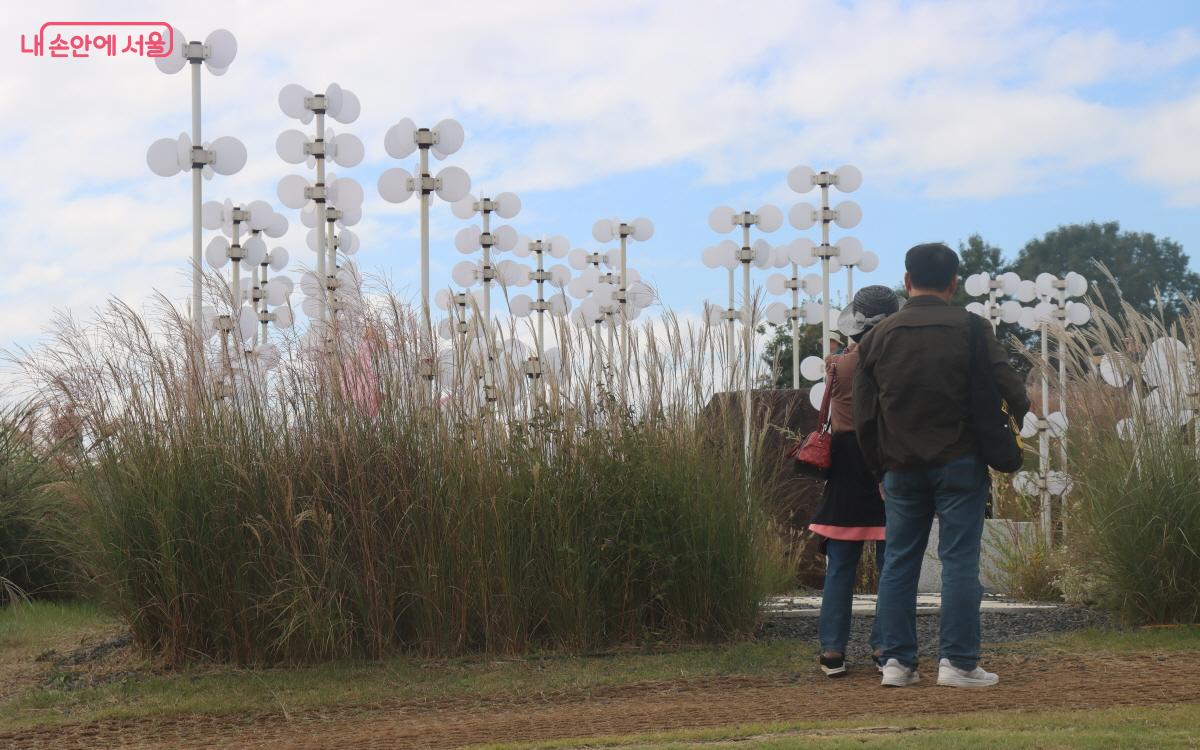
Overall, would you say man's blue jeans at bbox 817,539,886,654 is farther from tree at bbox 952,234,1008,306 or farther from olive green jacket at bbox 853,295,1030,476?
tree at bbox 952,234,1008,306

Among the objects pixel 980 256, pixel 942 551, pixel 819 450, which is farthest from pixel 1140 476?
pixel 980 256

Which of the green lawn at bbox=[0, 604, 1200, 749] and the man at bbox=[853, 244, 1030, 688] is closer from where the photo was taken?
the man at bbox=[853, 244, 1030, 688]

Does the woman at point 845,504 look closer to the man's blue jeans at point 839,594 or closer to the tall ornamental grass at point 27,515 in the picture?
the man's blue jeans at point 839,594

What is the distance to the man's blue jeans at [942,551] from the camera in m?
4.91

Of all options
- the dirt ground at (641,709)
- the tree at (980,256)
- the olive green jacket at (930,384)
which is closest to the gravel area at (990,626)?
the dirt ground at (641,709)

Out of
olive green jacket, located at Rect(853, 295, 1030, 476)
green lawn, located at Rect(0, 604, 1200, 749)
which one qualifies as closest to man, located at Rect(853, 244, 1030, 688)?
olive green jacket, located at Rect(853, 295, 1030, 476)

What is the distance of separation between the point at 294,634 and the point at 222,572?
0.45 meters

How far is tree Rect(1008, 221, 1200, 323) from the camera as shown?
44250 mm

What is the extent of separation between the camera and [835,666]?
18.0 ft

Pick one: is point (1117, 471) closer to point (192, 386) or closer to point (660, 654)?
point (660, 654)

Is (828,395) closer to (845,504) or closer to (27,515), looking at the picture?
(845,504)

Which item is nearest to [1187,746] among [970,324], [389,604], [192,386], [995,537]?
[970,324]

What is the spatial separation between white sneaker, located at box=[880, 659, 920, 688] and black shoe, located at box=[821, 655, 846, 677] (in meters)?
0.36

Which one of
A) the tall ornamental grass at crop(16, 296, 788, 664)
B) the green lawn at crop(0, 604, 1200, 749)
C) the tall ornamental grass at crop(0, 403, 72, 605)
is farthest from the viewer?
the tall ornamental grass at crop(0, 403, 72, 605)
